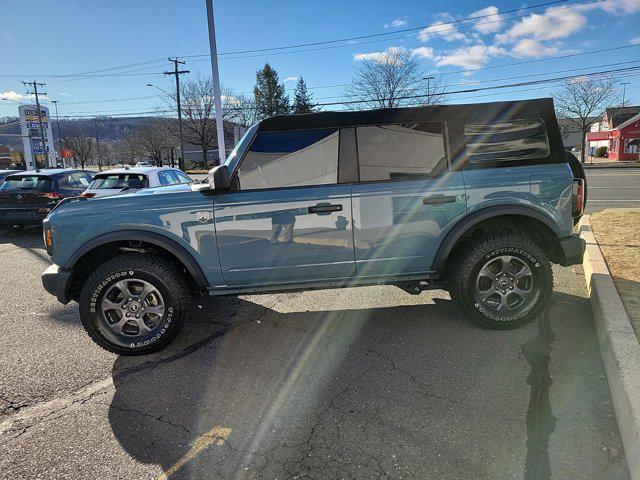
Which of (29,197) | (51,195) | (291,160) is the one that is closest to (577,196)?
(291,160)

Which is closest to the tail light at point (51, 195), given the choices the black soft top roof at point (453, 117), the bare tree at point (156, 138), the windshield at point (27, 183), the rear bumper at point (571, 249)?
the windshield at point (27, 183)

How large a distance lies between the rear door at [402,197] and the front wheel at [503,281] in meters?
0.37

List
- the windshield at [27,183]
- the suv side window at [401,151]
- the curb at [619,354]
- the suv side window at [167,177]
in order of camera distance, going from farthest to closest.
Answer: the suv side window at [167,177]
the windshield at [27,183]
the suv side window at [401,151]
the curb at [619,354]

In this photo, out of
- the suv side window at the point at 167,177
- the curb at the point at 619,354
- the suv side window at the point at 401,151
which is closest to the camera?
the curb at the point at 619,354

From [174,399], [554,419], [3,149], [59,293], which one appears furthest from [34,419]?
[3,149]

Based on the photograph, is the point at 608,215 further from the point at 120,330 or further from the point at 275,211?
the point at 120,330

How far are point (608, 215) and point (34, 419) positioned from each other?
991 centimetres

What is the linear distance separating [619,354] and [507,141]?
1.93m

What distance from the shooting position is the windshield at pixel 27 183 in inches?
405

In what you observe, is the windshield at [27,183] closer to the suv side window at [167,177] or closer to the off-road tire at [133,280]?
the suv side window at [167,177]

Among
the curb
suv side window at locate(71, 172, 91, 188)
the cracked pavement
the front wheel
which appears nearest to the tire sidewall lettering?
the cracked pavement

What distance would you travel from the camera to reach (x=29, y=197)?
1020cm

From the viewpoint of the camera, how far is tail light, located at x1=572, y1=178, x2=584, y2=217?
406 centimetres

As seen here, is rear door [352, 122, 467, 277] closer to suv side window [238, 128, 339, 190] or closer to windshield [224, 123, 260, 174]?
suv side window [238, 128, 339, 190]
